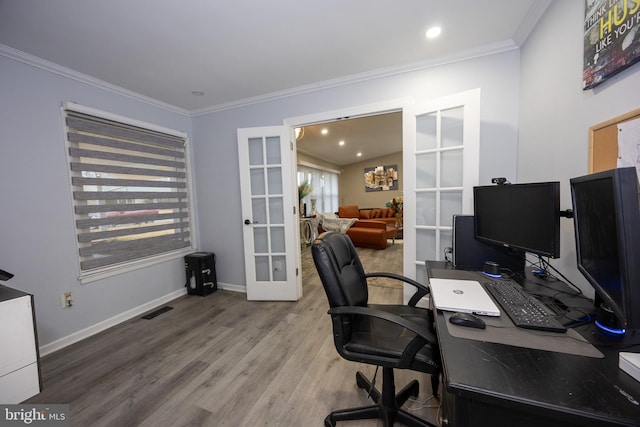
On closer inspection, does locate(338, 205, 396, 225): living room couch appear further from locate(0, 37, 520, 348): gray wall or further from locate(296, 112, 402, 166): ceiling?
locate(0, 37, 520, 348): gray wall

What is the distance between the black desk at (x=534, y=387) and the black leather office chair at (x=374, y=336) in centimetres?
23

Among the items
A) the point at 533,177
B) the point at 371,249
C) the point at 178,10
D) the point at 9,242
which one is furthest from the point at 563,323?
the point at 371,249

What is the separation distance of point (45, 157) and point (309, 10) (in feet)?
7.94

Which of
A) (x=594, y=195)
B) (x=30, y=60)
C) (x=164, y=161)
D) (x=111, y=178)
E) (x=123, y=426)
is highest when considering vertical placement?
(x=30, y=60)

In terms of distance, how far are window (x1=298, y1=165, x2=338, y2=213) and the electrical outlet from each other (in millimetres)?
4878

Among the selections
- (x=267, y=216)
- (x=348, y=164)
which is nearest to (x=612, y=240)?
(x=267, y=216)

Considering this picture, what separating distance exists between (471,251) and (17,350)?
9.06 feet

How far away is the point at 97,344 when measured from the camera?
2043 millimetres

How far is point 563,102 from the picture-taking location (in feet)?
4.44

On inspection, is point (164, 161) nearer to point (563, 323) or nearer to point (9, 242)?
point (9, 242)

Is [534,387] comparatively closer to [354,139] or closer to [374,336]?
[374,336]

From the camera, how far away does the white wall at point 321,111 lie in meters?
1.98

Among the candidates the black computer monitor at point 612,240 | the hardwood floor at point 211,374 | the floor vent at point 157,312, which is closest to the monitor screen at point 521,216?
the black computer monitor at point 612,240

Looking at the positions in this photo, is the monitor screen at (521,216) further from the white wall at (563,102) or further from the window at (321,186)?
the window at (321,186)
